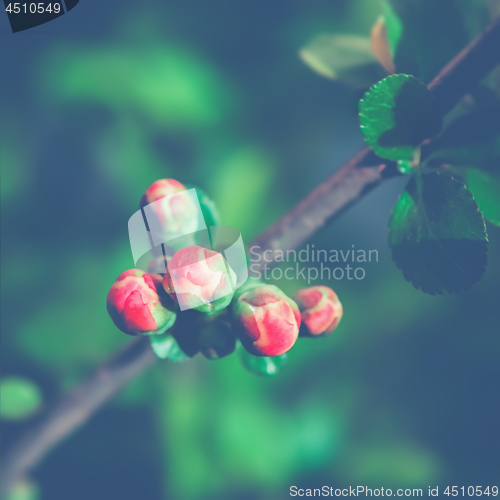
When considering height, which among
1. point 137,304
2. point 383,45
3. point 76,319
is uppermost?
point 383,45

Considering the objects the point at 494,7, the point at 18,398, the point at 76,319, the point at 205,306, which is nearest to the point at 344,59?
the point at 494,7

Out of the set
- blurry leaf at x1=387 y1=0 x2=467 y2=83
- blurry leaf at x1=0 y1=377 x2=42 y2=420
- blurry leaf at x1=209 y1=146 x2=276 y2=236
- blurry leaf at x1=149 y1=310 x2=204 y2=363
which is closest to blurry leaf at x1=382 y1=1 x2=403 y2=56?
blurry leaf at x1=387 y1=0 x2=467 y2=83

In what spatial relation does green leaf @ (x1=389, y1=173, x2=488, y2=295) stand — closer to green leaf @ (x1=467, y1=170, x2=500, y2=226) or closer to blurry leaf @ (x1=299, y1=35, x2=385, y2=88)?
green leaf @ (x1=467, y1=170, x2=500, y2=226)

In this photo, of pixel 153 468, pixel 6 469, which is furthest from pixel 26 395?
pixel 153 468

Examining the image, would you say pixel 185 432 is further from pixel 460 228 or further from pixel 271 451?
pixel 460 228

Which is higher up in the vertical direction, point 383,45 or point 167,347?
point 383,45

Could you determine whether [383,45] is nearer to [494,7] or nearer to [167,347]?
[494,7]
